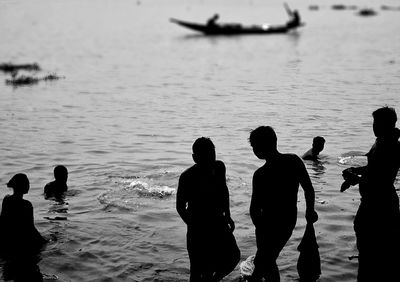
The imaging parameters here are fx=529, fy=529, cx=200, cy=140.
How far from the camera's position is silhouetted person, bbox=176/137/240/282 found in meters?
4.82

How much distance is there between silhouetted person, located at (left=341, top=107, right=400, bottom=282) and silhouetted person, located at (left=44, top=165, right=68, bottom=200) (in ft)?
18.4

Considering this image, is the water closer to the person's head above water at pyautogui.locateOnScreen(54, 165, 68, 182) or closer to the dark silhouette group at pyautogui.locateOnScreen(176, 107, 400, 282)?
the person's head above water at pyautogui.locateOnScreen(54, 165, 68, 182)

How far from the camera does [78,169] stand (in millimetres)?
11578

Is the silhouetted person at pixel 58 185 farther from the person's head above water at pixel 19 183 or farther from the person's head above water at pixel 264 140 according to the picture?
the person's head above water at pixel 264 140

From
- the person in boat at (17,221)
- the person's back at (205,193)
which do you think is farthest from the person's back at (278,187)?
the person in boat at (17,221)

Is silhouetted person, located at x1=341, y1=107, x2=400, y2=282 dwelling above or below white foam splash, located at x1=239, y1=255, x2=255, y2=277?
above

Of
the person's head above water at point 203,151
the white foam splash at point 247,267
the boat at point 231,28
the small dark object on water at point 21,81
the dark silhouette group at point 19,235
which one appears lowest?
the white foam splash at point 247,267

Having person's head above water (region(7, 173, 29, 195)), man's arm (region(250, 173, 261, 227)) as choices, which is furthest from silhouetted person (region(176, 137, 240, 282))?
person's head above water (region(7, 173, 29, 195))

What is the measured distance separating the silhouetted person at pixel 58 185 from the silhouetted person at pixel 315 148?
5149 millimetres

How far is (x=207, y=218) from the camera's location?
16.0 ft

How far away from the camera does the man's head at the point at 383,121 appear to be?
4789mm

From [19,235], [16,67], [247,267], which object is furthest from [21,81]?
[247,267]

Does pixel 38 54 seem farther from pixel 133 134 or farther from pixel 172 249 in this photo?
pixel 172 249

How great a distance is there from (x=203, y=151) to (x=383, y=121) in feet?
5.44
